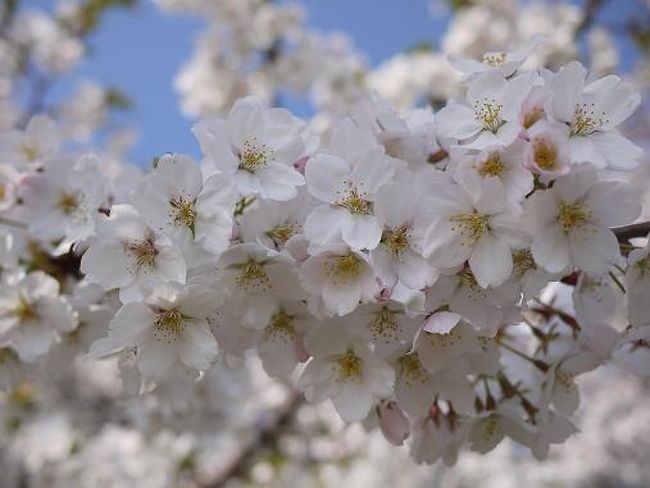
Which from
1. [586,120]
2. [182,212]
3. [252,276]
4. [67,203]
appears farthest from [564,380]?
[67,203]

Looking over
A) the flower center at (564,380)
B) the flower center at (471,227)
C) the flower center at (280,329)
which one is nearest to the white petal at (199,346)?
the flower center at (280,329)

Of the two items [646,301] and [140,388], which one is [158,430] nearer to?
[140,388]

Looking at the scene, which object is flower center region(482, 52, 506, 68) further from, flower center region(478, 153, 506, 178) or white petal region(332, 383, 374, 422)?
white petal region(332, 383, 374, 422)

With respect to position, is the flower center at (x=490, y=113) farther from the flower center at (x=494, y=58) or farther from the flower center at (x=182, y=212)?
the flower center at (x=182, y=212)

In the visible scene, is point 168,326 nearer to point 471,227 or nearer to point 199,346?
point 199,346

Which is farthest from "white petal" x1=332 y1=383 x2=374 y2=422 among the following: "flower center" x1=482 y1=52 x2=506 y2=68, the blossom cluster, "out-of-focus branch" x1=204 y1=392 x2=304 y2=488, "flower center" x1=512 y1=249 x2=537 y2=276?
"out-of-focus branch" x1=204 y1=392 x2=304 y2=488

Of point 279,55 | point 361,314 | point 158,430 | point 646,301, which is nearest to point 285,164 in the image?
point 361,314
